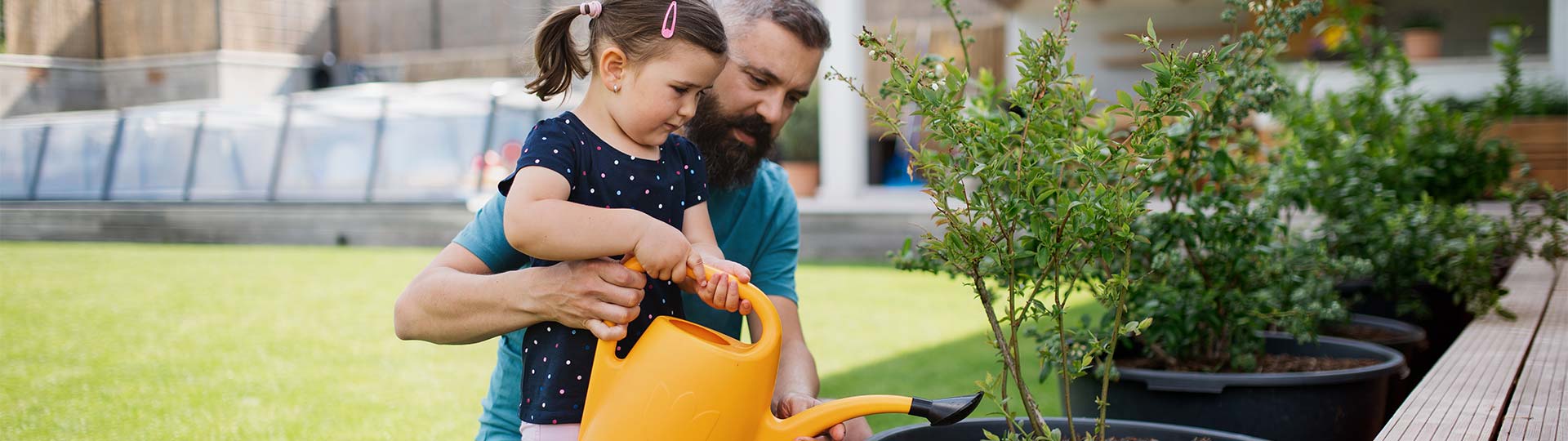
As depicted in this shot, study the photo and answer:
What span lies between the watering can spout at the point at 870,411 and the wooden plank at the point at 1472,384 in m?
0.53

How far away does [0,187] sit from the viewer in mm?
11242

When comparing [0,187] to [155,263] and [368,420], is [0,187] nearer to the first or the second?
[155,263]

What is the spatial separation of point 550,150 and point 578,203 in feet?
0.26

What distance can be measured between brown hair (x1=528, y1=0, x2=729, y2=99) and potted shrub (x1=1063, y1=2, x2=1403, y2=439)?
2.98 ft

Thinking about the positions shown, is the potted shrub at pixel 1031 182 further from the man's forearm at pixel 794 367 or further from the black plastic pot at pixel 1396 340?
the black plastic pot at pixel 1396 340

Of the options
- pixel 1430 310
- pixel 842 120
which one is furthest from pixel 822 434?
pixel 842 120

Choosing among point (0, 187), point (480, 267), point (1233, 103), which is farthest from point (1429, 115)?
point (0, 187)

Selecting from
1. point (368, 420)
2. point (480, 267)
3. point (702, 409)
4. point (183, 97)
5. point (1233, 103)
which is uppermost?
point (183, 97)

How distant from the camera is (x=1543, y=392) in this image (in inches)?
65.7

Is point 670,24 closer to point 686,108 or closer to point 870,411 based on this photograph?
point 686,108

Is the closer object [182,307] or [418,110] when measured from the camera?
[182,307]

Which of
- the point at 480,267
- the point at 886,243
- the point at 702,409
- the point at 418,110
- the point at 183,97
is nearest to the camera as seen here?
the point at 702,409

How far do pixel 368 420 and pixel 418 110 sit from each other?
23.2 feet

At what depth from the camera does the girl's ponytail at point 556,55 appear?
1.49 metres
